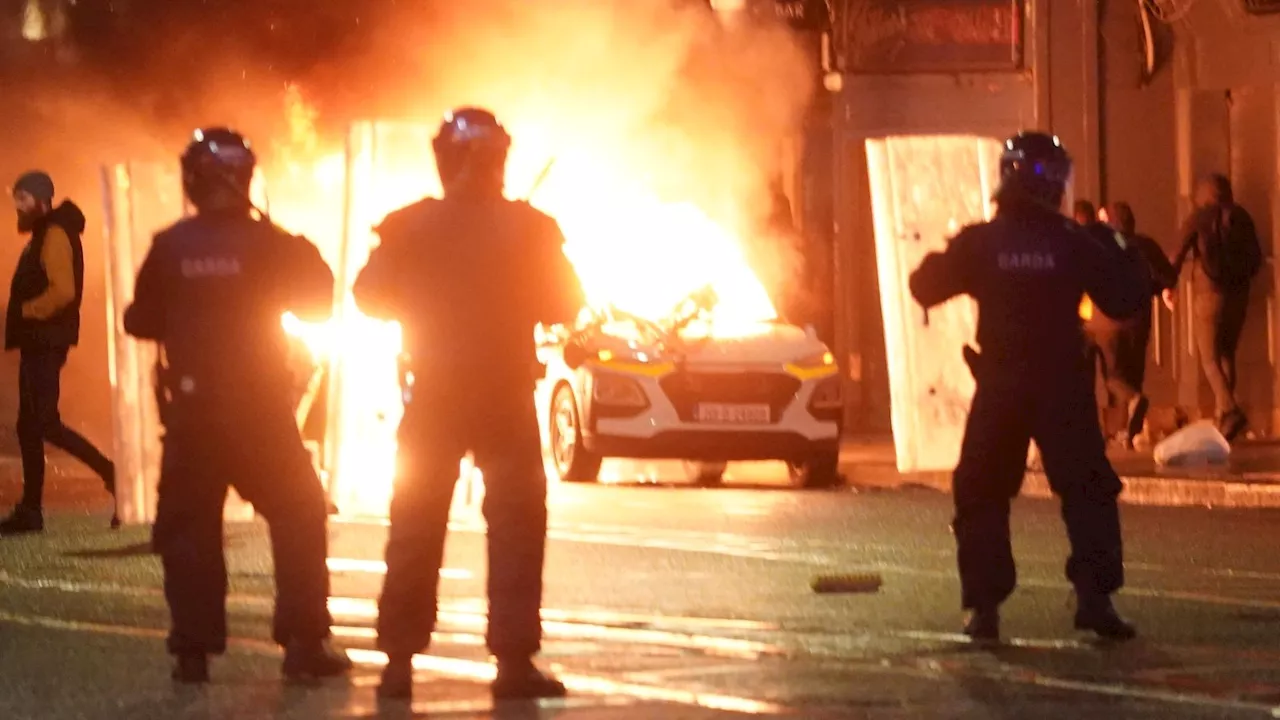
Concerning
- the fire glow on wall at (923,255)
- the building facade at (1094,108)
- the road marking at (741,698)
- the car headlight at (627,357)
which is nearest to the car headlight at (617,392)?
the car headlight at (627,357)

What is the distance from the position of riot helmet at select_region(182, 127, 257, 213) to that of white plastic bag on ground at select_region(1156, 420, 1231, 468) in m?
9.78

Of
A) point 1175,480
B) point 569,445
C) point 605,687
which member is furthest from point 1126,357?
point 605,687

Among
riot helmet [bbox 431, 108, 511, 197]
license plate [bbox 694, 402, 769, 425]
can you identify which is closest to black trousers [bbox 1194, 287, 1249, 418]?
license plate [bbox 694, 402, 769, 425]

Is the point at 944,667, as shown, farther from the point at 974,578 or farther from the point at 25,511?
the point at 25,511

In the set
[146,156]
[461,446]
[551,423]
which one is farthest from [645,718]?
[146,156]

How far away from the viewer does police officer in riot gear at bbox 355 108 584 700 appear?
805 centimetres

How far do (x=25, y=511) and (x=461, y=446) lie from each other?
686 centimetres

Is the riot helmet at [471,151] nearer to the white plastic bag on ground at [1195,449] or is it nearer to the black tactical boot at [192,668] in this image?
the black tactical boot at [192,668]

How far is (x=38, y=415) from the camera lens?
1411cm

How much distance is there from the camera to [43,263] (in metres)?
14.1

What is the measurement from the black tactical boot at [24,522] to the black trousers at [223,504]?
6.22m

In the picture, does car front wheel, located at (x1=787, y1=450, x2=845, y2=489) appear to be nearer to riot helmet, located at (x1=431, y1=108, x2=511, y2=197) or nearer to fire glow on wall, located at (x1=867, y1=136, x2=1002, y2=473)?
fire glow on wall, located at (x1=867, y1=136, x2=1002, y2=473)

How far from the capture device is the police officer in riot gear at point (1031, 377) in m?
9.01

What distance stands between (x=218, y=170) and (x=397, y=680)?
181 cm
